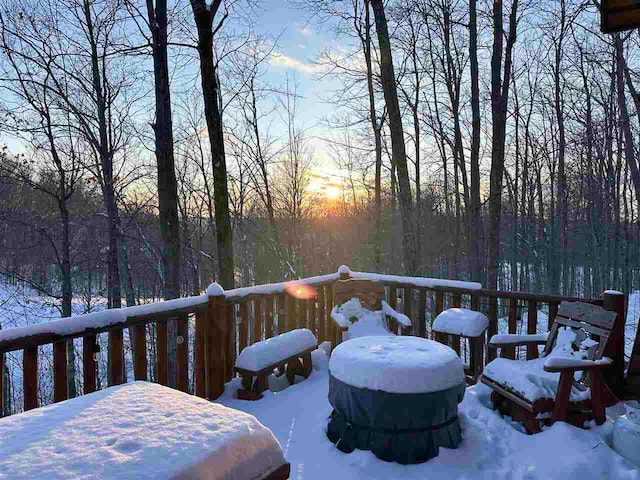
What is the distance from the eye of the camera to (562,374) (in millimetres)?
2529

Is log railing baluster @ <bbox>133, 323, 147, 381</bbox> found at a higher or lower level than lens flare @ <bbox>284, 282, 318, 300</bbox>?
lower

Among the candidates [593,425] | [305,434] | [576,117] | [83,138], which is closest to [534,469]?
[593,425]

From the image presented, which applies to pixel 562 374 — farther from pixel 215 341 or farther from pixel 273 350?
pixel 215 341

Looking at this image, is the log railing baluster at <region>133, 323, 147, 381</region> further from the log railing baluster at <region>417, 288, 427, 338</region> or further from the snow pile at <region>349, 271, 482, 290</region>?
the log railing baluster at <region>417, 288, 427, 338</region>

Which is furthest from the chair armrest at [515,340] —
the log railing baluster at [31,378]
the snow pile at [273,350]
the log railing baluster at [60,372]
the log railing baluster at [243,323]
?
the log railing baluster at [31,378]

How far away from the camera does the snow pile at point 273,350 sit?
11.2 ft

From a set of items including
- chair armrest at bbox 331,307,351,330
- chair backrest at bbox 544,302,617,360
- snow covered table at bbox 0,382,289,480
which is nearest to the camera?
snow covered table at bbox 0,382,289,480

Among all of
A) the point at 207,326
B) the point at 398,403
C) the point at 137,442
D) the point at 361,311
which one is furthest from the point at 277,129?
the point at 137,442

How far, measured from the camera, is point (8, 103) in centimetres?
830

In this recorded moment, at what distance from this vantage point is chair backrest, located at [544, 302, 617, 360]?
Answer: 2.75 m

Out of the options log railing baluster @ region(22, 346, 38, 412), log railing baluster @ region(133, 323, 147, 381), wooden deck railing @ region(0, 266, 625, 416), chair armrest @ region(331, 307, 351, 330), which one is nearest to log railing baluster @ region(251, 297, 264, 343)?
wooden deck railing @ region(0, 266, 625, 416)

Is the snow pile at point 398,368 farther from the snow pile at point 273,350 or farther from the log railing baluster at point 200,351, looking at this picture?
the log railing baluster at point 200,351

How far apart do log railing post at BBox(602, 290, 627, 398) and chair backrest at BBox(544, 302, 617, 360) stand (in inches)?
1.5

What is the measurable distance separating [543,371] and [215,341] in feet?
8.14
